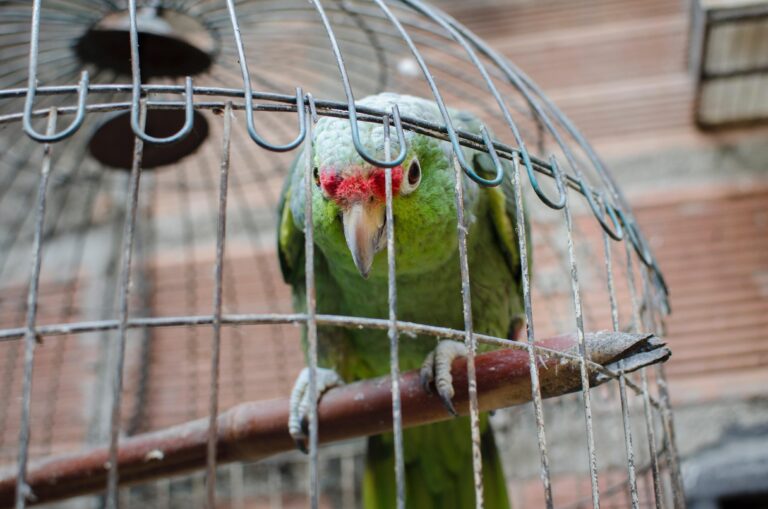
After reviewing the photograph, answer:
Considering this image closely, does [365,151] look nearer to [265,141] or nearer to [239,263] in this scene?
[265,141]

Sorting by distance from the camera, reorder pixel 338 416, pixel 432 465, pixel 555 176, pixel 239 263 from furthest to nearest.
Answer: pixel 239 263 → pixel 432 465 → pixel 338 416 → pixel 555 176

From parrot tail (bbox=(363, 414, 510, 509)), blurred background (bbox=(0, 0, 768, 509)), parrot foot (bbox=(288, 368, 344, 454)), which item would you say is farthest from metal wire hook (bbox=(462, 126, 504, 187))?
blurred background (bbox=(0, 0, 768, 509))

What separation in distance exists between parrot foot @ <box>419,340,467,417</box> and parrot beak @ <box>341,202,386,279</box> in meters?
0.15

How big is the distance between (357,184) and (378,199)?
34 mm

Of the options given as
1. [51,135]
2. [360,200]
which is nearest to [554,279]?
[360,200]

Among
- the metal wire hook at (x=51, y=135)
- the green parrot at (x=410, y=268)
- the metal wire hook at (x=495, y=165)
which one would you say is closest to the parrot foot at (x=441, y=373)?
the green parrot at (x=410, y=268)

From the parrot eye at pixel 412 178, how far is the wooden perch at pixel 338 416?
0.24 meters

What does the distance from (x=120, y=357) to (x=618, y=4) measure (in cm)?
170

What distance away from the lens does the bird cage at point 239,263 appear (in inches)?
31.1

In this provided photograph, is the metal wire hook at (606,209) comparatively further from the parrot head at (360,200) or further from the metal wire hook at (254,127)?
the metal wire hook at (254,127)

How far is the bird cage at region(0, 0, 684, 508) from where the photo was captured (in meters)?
0.79

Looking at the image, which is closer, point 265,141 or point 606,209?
point 265,141

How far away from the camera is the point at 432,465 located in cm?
129

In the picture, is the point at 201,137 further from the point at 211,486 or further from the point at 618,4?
the point at 618,4
